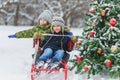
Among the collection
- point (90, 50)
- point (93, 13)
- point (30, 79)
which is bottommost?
point (30, 79)

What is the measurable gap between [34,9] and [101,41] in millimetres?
9581

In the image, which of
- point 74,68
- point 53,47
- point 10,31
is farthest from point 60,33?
point 10,31

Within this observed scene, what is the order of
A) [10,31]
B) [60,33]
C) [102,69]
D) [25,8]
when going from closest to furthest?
[102,69] < [60,33] < [10,31] < [25,8]

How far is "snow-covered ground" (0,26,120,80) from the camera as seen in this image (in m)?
7.09

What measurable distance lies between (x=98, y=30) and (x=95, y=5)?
0.44m

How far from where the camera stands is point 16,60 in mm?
8484

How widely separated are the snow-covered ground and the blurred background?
14.0ft

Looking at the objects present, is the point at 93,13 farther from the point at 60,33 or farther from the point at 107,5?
the point at 60,33

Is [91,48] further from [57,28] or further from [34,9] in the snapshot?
[34,9]

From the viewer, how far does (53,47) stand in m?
7.18

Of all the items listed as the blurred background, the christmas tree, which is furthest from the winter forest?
the blurred background

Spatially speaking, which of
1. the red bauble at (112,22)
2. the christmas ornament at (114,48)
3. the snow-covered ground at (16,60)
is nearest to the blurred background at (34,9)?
the snow-covered ground at (16,60)

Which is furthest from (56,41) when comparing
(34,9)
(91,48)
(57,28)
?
(34,9)

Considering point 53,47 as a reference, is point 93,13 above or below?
above
